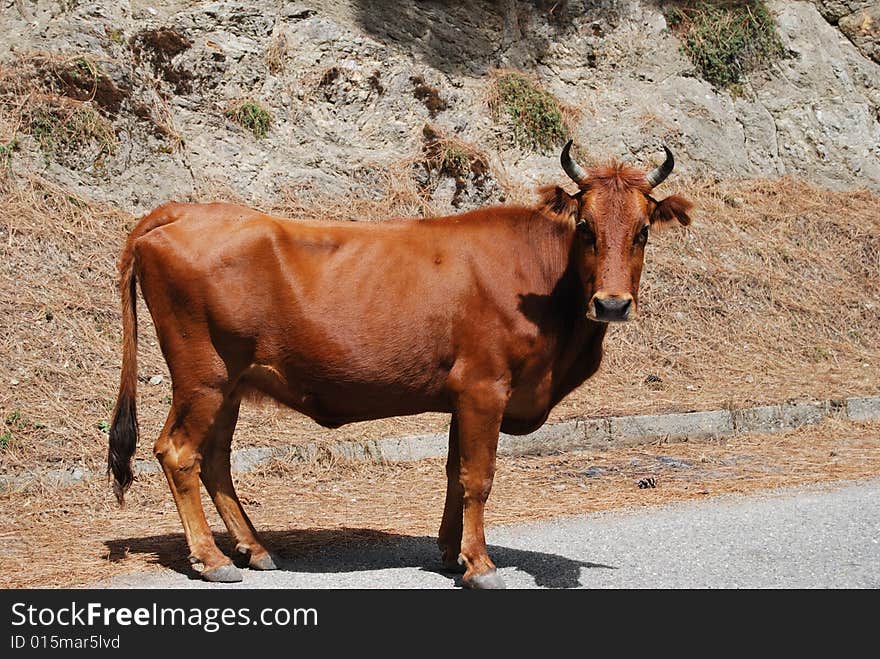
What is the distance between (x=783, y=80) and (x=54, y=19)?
1298cm

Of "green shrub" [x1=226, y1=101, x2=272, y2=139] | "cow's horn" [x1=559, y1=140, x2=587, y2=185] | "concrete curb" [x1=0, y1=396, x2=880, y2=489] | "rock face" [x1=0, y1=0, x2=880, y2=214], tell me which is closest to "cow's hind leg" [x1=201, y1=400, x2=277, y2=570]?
"concrete curb" [x1=0, y1=396, x2=880, y2=489]

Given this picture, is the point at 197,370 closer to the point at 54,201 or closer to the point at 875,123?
the point at 54,201

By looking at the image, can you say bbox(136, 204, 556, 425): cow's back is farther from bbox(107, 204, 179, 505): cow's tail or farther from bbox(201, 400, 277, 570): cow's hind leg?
bbox(201, 400, 277, 570): cow's hind leg

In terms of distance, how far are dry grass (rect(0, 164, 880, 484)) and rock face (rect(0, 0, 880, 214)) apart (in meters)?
0.72

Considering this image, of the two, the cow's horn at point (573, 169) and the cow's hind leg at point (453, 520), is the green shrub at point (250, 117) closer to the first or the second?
the cow's horn at point (573, 169)

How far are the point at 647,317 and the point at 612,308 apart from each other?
8559mm

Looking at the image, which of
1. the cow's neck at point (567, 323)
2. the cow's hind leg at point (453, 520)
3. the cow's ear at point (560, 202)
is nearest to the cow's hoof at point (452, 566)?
the cow's hind leg at point (453, 520)

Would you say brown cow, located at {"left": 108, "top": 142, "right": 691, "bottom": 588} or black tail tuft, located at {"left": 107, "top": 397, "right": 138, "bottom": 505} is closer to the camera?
brown cow, located at {"left": 108, "top": 142, "right": 691, "bottom": 588}

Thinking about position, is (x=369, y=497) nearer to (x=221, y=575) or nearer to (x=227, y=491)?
(x=227, y=491)

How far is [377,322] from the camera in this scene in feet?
22.1

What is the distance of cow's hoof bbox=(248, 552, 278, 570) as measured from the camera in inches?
274

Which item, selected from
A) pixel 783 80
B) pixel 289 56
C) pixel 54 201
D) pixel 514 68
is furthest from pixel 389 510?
pixel 783 80

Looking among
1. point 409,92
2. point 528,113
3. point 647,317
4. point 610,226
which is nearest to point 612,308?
point 610,226

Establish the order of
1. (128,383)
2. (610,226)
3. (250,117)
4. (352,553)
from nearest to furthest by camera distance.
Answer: (610,226), (128,383), (352,553), (250,117)
